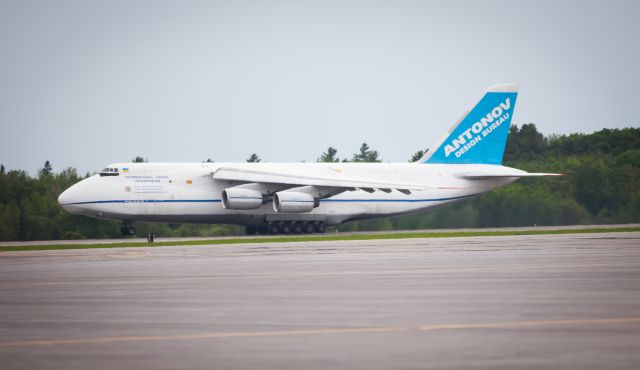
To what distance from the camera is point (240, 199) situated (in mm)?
45281

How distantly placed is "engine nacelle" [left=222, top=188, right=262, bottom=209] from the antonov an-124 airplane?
5 cm

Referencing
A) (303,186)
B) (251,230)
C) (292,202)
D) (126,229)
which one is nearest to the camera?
(292,202)

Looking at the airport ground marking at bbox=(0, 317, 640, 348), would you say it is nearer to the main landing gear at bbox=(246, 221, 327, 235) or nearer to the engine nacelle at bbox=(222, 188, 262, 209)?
the engine nacelle at bbox=(222, 188, 262, 209)

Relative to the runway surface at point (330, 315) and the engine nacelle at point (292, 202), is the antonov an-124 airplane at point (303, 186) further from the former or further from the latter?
the runway surface at point (330, 315)

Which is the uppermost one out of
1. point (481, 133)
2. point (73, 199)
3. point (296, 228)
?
point (481, 133)

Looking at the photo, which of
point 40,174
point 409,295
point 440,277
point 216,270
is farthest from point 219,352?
point 40,174

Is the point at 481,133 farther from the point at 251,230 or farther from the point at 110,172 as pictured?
the point at 110,172

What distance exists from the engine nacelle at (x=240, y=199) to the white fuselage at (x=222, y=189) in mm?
1034

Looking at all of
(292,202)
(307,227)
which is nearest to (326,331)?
(292,202)

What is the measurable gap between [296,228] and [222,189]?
14.4 feet

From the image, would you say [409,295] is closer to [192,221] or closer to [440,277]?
[440,277]

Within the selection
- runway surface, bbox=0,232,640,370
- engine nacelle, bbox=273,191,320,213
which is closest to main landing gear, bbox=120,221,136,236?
engine nacelle, bbox=273,191,320,213

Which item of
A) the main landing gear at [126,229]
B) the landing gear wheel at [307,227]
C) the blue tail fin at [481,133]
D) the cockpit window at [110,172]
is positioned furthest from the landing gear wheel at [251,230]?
the blue tail fin at [481,133]

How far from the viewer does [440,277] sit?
17.8 metres
